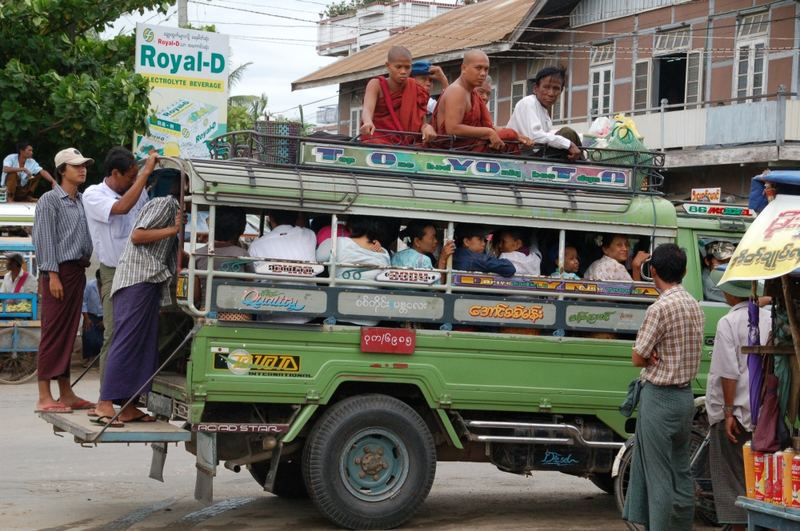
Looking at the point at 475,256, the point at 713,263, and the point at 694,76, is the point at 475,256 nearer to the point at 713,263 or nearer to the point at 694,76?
the point at 713,263

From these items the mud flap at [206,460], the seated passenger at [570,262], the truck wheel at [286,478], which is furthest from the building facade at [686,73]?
the mud flap at [206,460]

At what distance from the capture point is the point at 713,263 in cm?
859

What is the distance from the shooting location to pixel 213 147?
8.92 metres

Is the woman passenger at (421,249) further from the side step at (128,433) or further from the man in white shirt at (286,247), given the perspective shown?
the side step at (128,433)

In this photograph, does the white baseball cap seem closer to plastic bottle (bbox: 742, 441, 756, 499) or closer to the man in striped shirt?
the man in striped shirt

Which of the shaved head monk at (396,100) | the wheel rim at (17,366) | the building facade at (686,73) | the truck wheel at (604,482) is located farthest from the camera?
the building facade at (686,73)

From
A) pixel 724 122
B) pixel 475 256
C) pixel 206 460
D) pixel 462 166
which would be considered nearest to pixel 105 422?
pixel 206 460

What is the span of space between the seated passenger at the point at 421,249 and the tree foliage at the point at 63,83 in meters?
10.3

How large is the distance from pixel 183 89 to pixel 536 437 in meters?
11.8

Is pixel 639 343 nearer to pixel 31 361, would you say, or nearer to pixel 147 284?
pixel 147 284

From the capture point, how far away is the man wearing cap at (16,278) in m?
16.4

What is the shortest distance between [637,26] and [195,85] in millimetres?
10914

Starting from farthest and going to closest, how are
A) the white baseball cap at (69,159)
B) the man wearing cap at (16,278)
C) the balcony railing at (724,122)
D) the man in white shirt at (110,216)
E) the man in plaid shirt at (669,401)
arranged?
the balcony railing at (724,122), the man wearing cap at (16,278), the white baseball cap at (69,159), the man in white shirt at (110,216), the man in plaid shirt at (669,401)

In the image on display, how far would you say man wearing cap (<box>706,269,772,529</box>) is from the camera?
7.16 meters
